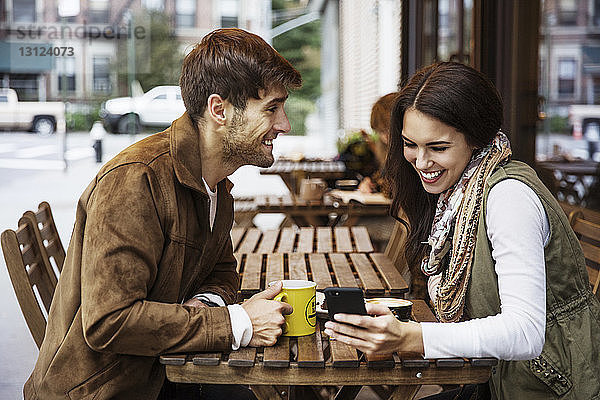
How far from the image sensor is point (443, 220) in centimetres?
207

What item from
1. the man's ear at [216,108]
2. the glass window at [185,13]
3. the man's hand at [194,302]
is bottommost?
the man's hand at [194,302]

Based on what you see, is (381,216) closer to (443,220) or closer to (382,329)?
(443,220)

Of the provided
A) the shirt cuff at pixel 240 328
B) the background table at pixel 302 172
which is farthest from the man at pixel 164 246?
the background table at pixel 302 172

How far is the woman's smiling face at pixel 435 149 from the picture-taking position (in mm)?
2004

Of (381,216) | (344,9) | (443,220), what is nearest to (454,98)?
(443,220)

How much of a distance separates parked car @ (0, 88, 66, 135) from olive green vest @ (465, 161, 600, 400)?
5.65 meters

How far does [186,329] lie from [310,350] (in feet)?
0.95

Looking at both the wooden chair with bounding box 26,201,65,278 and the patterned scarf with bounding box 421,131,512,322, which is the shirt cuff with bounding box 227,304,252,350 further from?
the wooden chair with bounding box 26,201,65,278

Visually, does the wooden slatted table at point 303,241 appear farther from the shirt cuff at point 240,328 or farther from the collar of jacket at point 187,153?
the shirt cuff at point 240,328

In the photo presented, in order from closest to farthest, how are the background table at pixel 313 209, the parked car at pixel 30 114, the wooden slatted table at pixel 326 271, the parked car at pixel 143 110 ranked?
the wooden slatted table at pixel 326 271, the background table at pixel 313 209, the parked car at pixel 30 114, the parked car at pixel 143 110

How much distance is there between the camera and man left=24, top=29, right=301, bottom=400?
174cm

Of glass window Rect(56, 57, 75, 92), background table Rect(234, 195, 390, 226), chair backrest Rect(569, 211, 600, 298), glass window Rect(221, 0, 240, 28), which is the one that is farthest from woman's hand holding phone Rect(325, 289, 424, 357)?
glass window Rect(221, 0, 240, 28)

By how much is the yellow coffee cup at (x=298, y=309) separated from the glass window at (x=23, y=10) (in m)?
5.55

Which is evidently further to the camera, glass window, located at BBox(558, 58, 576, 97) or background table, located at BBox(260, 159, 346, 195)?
background table, located at BBox(260, 159, 346, 195)
